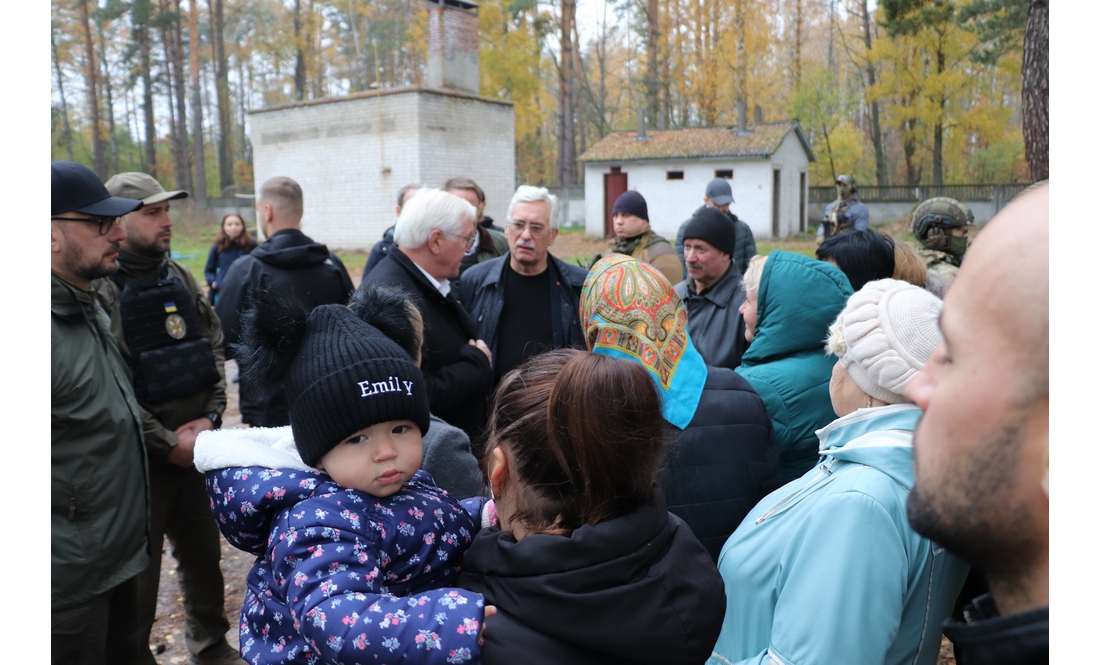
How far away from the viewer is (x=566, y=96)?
34.1 meters

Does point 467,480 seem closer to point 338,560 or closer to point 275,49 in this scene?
point 338,560

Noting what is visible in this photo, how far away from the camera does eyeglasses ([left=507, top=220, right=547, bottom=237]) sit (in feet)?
14.9

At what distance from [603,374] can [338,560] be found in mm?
615

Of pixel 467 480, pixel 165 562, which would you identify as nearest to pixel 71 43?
pixel 165 562

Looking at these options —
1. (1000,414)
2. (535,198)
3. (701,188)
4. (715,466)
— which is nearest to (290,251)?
(535,198)

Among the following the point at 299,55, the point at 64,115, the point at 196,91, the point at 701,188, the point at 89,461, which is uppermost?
the point at 299,55

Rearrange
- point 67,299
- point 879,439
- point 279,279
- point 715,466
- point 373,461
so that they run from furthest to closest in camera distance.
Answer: point 279,279
point 67,299
point 715,466
point 879,439
point 373,461

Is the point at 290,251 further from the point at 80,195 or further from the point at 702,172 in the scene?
the point at 702,172

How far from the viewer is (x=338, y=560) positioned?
4.73 ft

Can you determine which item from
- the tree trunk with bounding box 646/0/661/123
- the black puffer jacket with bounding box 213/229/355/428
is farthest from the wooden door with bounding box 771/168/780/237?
the black puffer jacket with bounding box 213/229/355/428

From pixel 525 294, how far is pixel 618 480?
9.95 ft

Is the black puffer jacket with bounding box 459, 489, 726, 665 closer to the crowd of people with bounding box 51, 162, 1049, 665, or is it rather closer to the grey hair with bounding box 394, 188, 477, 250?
the crowd of people with bounding box 51, 162, 1049, 665

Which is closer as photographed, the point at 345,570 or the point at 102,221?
the point at 345,570

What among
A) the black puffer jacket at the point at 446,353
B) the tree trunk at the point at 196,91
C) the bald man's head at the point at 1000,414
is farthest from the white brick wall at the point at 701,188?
the bald man's head at the point at 1000,414
